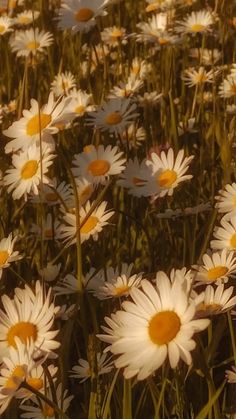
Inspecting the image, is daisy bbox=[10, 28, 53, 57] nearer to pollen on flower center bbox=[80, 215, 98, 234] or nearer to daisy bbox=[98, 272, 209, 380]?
pollen on flower center bbox=[80, 215, 98, 234]

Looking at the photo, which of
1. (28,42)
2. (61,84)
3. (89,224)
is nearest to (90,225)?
(89,224)

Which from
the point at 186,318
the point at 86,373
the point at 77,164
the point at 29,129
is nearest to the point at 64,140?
the point at 77,164

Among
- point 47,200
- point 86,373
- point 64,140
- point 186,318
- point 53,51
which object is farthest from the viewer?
point 53,51

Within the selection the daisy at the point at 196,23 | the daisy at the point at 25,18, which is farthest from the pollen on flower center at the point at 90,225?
the daisy at the point at 25,18

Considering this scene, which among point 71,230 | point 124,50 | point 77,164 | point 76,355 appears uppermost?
point 124,50

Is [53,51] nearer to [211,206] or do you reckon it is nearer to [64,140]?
[64,140]

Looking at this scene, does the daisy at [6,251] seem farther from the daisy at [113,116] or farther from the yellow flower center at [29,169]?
the daisy at [113,116]
